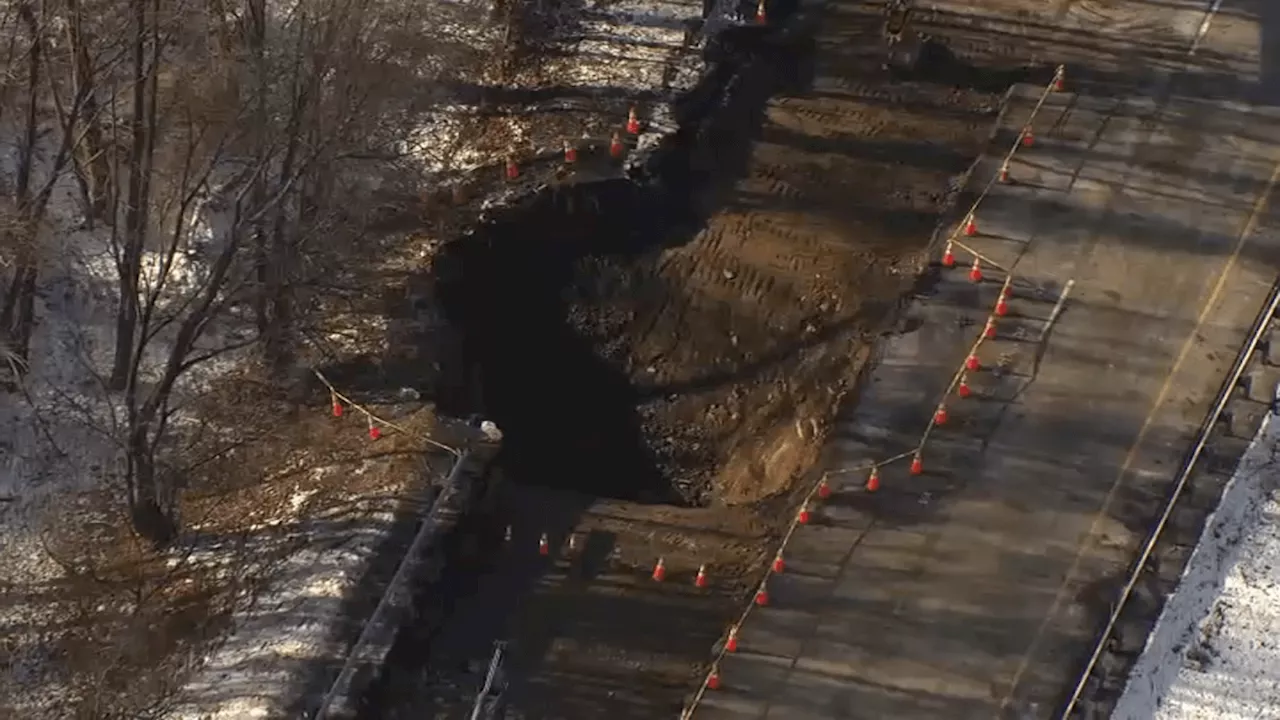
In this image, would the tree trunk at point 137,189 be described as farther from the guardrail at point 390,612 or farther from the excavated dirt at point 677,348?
the excavated dirt at point 677,348

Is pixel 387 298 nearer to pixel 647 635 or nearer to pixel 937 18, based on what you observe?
pixel 647 635

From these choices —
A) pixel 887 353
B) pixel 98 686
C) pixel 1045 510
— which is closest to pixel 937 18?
pixel 887 353

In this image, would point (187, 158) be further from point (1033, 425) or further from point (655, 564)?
point (1033, 425)

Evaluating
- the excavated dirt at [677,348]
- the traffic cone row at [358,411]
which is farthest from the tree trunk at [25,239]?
the excavated dirt at [677,348]

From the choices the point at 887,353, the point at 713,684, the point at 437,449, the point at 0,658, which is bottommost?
the point at 0,658

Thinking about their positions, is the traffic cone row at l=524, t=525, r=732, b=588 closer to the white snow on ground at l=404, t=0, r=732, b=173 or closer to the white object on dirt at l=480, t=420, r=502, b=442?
the white object on dirt at l=480, t=420, r=502, b=442

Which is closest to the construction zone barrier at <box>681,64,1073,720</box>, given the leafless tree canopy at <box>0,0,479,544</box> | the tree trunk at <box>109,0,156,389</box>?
the leafless tree canopy at <box>0,0,479,544</box>

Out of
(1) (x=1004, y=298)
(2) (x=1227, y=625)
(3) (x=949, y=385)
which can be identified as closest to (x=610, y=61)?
(1) (x=1004, y=298)
